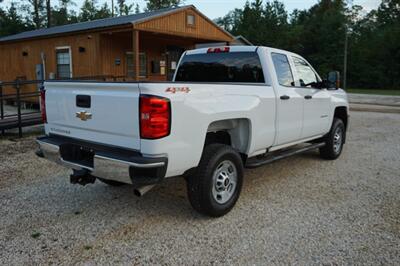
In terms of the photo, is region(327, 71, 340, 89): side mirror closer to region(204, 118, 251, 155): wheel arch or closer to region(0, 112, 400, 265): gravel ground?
region(0, 112, 400, 265): gravel ground

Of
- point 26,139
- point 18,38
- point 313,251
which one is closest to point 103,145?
point 313,251

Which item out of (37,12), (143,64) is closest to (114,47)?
(143,64)

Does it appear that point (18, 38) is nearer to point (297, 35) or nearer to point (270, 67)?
point (270, 67)

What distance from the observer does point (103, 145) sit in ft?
11.9

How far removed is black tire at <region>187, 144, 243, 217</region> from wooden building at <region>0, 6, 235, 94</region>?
31.8ft

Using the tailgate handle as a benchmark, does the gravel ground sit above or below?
below

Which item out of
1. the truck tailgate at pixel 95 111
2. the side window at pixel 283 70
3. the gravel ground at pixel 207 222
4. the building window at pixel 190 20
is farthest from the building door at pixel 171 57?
the truck tailgate at pixel 95 111

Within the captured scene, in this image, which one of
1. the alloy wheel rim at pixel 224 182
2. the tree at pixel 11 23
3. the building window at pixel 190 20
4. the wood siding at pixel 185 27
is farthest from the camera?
the tree at pixel 11 23

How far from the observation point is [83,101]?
12.2ft

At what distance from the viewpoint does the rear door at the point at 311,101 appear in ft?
18.2

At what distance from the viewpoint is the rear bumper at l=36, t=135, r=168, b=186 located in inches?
128

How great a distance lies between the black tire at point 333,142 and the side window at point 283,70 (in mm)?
1792

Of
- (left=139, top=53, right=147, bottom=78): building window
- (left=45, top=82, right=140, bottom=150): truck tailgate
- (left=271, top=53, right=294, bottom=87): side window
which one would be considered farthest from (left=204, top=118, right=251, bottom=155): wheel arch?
(left=139, top=53, right=147, bottom=78): building window

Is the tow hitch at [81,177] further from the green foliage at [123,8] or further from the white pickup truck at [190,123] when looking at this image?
the green foliage at [123,8]
